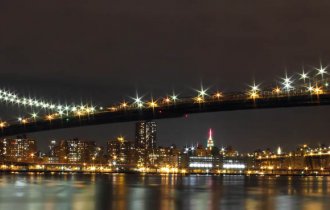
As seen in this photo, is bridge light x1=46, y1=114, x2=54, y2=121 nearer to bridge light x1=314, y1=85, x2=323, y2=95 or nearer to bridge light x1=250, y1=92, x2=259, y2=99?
bridge light x1=250, y1=92, x2=259, y2=99

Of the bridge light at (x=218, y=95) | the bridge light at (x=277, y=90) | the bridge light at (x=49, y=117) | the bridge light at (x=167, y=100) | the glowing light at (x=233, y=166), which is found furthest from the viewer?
the glowing light at (x=233, y=166)

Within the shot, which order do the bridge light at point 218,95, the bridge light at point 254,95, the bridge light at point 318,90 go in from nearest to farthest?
the bridge light at point 318,90 → the bridge light at point 254,95 → the bridge light at point 218,95

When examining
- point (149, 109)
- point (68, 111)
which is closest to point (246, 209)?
point (149, 109)

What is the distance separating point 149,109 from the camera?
6869cm

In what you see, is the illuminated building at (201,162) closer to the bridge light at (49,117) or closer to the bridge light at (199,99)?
the bridge light at (49,117)

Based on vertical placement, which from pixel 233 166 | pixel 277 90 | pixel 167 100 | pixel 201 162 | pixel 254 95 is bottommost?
pixel 233 166

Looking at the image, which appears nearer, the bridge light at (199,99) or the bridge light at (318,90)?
the bridge light at (318,90)

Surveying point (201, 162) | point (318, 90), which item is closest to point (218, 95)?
point (318, 90)

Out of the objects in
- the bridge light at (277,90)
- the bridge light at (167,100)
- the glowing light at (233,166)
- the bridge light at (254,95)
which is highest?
the bridge light at (167,100)

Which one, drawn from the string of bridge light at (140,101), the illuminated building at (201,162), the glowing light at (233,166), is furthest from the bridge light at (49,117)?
the glowing light at (233,166)

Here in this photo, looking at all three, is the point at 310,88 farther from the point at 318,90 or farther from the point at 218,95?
the point at 218,95

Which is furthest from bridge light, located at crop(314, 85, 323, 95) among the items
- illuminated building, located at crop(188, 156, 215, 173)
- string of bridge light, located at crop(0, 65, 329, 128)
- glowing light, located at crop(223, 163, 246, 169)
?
glowing light, located at crop(223, 163, 246, 169)

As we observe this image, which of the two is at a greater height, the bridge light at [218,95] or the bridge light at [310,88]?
the bridge light at [218,95]

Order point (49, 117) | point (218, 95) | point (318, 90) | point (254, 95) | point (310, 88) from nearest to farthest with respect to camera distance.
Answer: point (318, 90) < point (310, 88) < point (254, 95) < point (218, 95) < point (49, 117)
